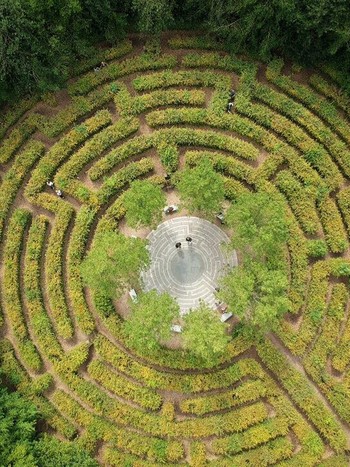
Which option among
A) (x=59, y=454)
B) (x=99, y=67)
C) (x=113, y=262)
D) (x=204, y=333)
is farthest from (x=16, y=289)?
(x=99, y=67)

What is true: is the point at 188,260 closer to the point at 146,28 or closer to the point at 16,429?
the point at 16,429

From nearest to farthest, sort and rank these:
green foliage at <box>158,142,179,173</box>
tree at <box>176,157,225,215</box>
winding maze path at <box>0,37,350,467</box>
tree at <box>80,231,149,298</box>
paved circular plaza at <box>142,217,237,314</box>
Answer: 1. tree at <box>80,231,149,298</box>
2. tree at <box>176,157,225,215</box>
3. winding maze path at <box>0,37,350,467</box>
4. paved circular plaza at <box>142,217,237,314</box>
5. green foliage at <box>158,142,179,173</box>

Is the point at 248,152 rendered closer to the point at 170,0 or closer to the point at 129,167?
the point at 129,167

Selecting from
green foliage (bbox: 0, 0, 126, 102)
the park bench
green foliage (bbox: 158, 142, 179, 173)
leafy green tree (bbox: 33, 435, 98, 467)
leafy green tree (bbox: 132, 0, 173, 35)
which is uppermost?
green foliage (bbox: 0, 0, 126, 102)

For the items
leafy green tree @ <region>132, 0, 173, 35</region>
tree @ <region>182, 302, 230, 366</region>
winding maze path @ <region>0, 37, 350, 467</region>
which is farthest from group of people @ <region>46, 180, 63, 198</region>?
tree @ <region>182, 302, 230, 366</region>

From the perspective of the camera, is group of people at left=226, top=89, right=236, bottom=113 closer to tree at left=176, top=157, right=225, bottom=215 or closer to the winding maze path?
the winding maze path

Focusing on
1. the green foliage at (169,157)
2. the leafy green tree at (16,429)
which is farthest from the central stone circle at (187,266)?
the leafy green tree at (16,429)

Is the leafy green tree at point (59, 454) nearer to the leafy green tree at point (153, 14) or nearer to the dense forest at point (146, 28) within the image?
the dense forest at point (146, 28)
